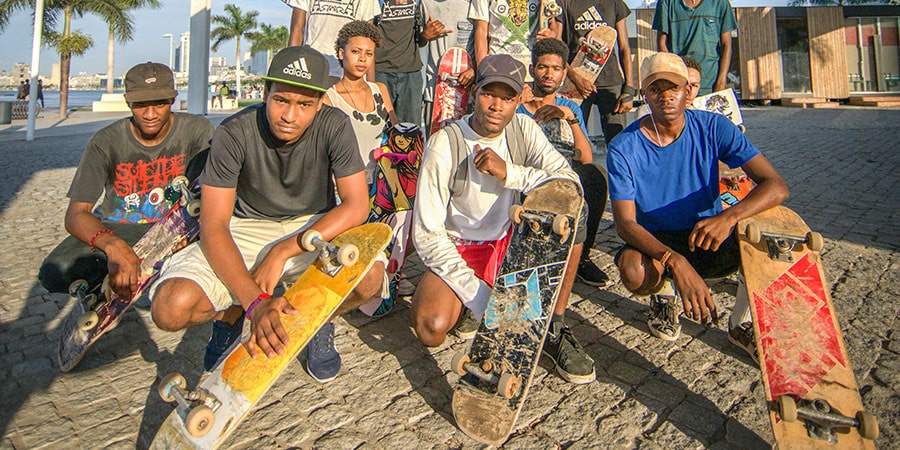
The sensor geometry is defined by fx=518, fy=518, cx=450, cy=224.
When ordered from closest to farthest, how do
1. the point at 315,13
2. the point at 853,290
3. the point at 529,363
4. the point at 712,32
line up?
Answer: the point at 529,363
the point at 853,290
the point at 315,13
the point at 712,32

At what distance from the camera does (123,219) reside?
3473 millimetres

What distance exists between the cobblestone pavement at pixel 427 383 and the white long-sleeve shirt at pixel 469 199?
57cm

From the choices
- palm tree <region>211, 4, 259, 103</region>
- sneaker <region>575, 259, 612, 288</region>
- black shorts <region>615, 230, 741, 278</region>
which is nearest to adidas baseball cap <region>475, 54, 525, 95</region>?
black shorts <region>615, 230, 741, 278</region>

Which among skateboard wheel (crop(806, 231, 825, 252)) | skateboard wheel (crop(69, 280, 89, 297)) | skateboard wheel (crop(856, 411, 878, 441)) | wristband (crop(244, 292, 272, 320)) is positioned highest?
skateboard wheel (crop(806, 231, 825, 252))

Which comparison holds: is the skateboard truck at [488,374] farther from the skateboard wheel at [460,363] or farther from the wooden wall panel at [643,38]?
the wooden wall panel at [643,38]

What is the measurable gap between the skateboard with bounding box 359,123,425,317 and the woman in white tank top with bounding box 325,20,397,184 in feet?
0.41

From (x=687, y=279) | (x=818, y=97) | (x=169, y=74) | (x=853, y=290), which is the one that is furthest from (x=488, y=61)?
(x=818, y=97)

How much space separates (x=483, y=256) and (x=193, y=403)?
1.74 meters

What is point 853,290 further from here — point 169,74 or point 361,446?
point 169,74

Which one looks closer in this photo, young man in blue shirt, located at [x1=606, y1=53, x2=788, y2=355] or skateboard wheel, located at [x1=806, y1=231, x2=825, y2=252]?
skateboard wheel, located at [x1=806, y1=231, x2=825, y2=252]

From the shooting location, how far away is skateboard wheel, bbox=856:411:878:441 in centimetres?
195

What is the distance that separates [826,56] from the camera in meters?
19.4

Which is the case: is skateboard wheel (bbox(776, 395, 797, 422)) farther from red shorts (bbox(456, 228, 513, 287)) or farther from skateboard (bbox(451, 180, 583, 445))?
red shorts (bbox(456, 228, 513, 287))

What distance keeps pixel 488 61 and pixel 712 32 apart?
3702mm
